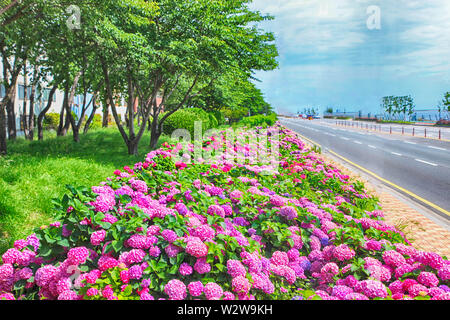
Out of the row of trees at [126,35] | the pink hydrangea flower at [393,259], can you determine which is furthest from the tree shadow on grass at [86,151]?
the pink hydrangea flower at [393,259]

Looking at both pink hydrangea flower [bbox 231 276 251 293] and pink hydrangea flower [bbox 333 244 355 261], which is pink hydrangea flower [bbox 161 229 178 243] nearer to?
pink hydrangea flower [bbox 231 276 251 293]

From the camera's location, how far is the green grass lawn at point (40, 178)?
5471 mm

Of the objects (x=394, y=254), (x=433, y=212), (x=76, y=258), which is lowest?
(x=433, y=212)

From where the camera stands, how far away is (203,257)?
2.86 m

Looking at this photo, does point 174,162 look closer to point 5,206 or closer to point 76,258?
point 5,206

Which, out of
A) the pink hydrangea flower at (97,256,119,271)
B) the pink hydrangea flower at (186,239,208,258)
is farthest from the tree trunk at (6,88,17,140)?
the pink hydrangea flower at (186,239,208,258)

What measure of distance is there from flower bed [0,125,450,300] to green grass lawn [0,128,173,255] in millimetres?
2179

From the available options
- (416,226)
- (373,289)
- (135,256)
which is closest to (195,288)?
(135,256)

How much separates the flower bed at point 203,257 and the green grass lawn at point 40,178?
2179 millimetres

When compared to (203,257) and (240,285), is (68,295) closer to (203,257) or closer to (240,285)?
(203,257)

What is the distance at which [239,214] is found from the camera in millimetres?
4402
